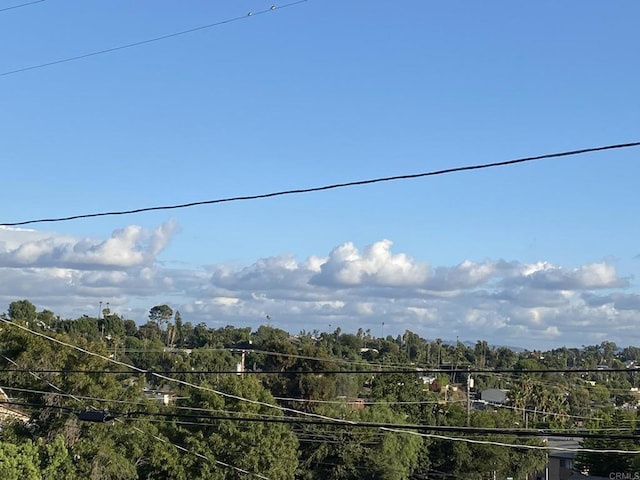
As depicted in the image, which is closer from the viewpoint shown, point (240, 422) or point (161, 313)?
point (240, 422)

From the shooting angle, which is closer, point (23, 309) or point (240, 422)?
point (240, 422)

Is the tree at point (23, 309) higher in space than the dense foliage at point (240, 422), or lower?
higher

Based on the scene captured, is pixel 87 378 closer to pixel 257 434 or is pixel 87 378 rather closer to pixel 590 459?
pixel 257 434

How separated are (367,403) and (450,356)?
11368cm

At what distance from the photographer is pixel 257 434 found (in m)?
51.3

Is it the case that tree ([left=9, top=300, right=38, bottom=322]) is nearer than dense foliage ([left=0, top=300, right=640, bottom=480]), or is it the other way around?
dense foliage ([left=0, top=300, right=640, bottom=480])

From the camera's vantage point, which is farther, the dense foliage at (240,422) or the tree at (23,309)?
the tree at (23,309)

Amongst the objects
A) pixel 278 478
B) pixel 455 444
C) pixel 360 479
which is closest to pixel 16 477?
pixel 278 478

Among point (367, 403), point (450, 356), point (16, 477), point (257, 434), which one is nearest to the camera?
point (16, 477)

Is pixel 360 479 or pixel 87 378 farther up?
pixel 87 378

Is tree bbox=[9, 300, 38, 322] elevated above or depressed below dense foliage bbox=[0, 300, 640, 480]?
above

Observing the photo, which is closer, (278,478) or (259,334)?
(278,478)

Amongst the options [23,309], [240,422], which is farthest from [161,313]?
[240,422]

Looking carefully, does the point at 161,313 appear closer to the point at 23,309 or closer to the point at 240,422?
the point at 23,309
